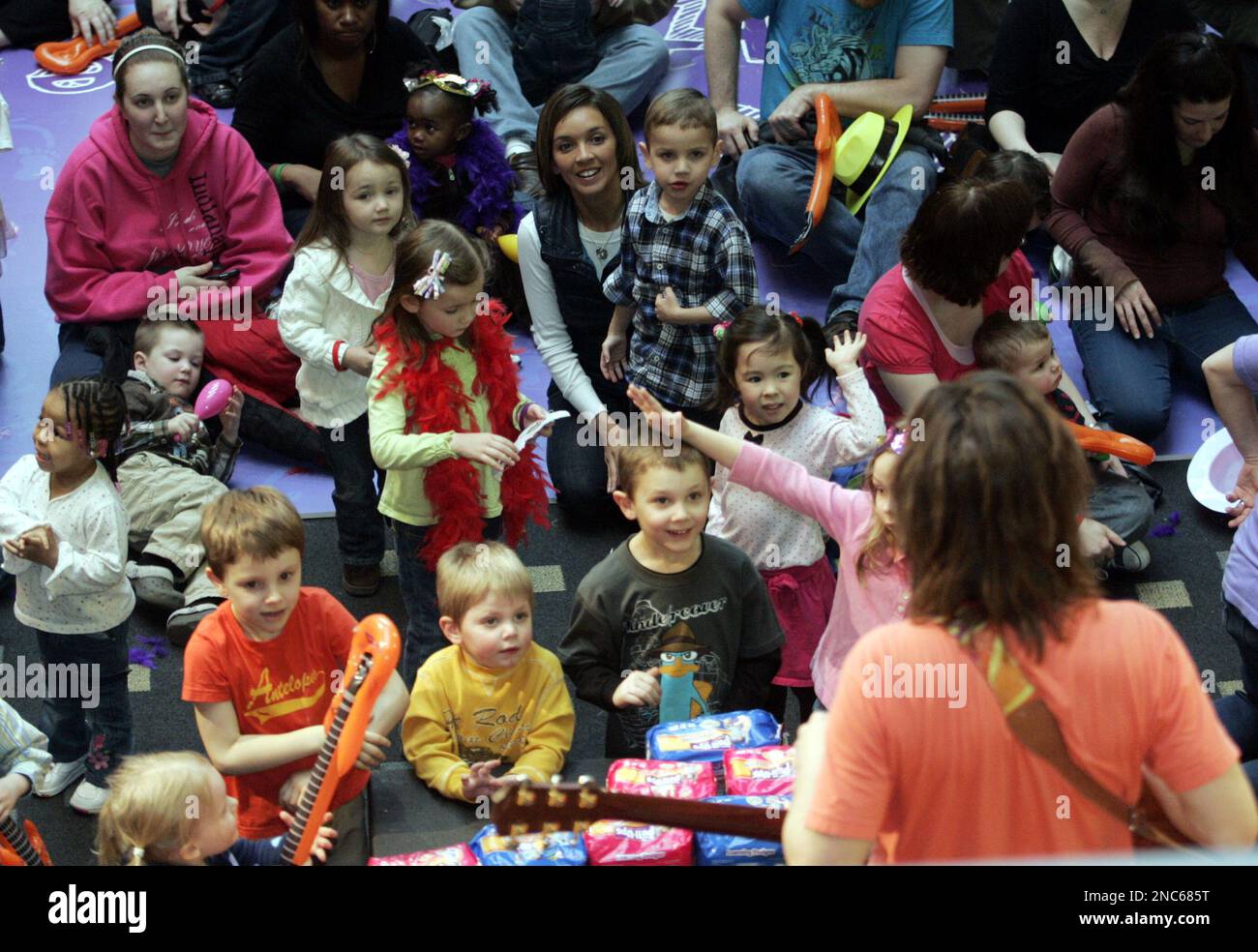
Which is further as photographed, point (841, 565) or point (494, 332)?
point (494, 332)

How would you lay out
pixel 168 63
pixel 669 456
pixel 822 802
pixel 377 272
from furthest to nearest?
pixel 168 63 < pixel 377 272 < pixel 669 456 < pixel 822 802

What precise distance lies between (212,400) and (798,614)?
167cm

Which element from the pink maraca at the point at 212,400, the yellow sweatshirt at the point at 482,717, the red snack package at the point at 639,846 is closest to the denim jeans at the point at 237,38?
the pink maraca at the point at 212,400

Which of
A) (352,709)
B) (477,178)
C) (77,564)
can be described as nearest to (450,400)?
(77,564)

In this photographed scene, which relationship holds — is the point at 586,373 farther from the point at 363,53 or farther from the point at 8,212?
the point at 8,212

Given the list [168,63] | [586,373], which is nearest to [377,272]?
[586,373]

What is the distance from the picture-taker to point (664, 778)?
2.51 m

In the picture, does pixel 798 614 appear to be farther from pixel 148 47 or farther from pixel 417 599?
pixel 148 47

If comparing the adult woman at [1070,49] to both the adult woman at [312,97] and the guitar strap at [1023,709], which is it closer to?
the adult woman at [312,97]

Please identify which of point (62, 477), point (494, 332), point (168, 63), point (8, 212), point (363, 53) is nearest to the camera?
point (62, 477)

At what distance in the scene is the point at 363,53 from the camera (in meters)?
4.66
